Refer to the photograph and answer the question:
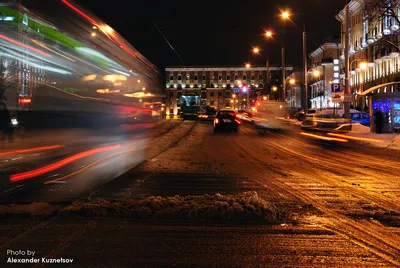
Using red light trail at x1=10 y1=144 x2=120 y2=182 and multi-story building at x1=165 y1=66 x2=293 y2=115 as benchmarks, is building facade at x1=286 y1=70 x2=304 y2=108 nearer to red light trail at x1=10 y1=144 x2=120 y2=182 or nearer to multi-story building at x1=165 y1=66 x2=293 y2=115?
multi-story building at x1=165 y1=66 x2=293 y2=115

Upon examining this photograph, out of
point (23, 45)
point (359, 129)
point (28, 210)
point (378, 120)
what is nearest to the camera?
point (28, 210)

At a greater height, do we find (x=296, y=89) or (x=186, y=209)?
(x=296, y=89)

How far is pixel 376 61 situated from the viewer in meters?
59.2

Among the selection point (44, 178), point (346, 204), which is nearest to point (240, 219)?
point (346, 204)

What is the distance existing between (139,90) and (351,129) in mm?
16726

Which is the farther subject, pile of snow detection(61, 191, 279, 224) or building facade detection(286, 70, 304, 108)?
building facade detection(286, 70, 304, 108)

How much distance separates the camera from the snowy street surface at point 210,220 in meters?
5.45

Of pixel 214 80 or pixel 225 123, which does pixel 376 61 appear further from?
pixel 214 80

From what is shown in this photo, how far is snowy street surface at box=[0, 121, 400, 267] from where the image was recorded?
545 centimetres

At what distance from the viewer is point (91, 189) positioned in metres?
10.2

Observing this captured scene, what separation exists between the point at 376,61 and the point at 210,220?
58047mm

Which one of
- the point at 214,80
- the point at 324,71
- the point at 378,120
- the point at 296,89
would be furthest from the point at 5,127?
the point at 214,80

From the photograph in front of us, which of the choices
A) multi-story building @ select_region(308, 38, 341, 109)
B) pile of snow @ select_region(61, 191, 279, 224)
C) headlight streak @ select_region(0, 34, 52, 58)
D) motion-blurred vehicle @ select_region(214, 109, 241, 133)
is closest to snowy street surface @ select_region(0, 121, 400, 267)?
pile of snow @ select_region(61, 191, 279, 224)

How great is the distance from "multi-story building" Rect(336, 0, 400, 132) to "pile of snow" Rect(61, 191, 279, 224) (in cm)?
2616
